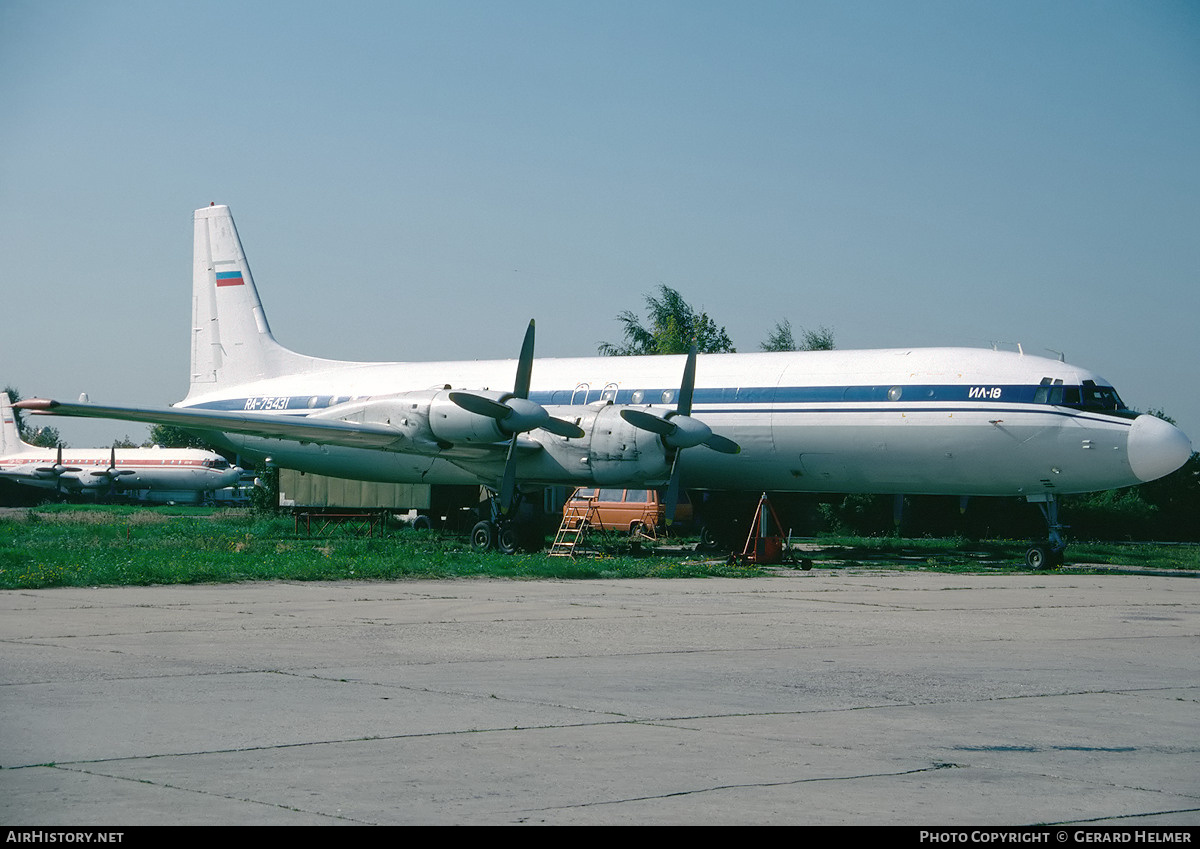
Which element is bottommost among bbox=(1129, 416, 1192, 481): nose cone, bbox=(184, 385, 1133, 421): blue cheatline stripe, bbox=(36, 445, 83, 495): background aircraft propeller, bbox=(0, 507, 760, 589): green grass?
bbox=(36, 445, 83, 495): background aircraft propeller

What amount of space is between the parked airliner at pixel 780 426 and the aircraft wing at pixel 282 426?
48 millimetres

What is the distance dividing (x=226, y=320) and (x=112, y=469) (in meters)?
52.1

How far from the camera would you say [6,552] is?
21984 millimetres

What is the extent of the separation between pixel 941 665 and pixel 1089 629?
13.6 feet

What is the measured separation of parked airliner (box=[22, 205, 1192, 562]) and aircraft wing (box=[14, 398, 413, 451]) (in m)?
0.05

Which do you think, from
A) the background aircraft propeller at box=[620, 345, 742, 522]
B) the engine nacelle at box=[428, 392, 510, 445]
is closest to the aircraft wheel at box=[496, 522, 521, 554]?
the engine nacelle at box=[428, 392, 510, 445]

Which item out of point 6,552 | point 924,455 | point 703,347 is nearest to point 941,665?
point 924,455

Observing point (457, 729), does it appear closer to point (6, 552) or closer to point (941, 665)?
point (941, 665)

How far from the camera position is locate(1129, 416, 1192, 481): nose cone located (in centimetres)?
2253

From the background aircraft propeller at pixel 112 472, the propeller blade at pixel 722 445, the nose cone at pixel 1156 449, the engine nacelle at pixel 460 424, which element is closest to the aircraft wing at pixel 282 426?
the engine nacelle at pixel 460 424

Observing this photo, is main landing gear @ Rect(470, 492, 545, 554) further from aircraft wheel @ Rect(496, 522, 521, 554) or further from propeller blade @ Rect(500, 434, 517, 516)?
propeller blade @ Rect(500, 434, 517, 516)

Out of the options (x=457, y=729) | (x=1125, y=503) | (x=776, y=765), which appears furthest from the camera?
(x=1125, y=503)

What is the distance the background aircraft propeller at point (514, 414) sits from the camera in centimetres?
2422

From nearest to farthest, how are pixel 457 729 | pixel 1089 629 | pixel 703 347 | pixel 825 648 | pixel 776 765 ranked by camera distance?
pixel 776 765 → pixel 457 729 → pixel 825 648 → pixel 1089 629 → pixel 703 347
